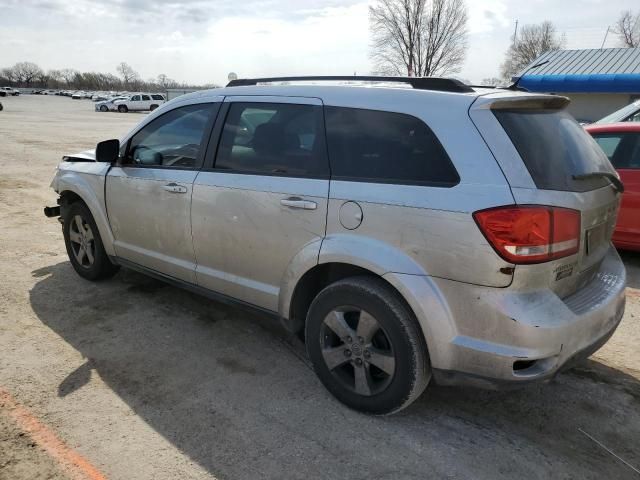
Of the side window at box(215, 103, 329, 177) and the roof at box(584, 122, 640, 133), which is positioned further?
the roof at box(584, 122, 640, 133)

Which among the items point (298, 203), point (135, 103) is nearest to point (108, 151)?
point (298, 203)

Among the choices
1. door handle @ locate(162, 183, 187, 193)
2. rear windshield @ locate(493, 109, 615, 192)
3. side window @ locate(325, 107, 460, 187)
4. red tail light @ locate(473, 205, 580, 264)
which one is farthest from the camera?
door handle @ locate(162, 183, 187, 193)

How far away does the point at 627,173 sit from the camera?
219 inches

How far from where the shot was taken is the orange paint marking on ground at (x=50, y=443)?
2455 mm

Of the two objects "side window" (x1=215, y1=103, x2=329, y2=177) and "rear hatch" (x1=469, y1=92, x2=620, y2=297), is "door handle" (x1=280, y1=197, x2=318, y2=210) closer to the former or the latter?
"side window" (x1=215, y1=103, x2=329, y2=177)

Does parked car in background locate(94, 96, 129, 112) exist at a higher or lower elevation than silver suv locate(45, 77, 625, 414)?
lower

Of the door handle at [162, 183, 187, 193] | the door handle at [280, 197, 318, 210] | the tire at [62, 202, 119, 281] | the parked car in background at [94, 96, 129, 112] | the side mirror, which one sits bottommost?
the parked car in background at [94, 96, 129, 112]

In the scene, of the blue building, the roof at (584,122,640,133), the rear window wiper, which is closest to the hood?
the rear window wiper

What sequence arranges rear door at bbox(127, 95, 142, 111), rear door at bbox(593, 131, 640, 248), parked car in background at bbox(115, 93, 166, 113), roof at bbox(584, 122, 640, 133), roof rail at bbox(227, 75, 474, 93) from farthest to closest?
1. rear door at bbox(127, 95, 142, 111)
2. parked car in background at bbox(115, 93, 166, 113)
3. roof at bbox(584, 122, 640, 133)
4. rear door at bbox(593, 131, 640, 248)
5. roof rail at bbox(227, 75, 474, 93)

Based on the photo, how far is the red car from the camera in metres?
5.51

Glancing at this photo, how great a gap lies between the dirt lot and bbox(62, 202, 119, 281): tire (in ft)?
1.66

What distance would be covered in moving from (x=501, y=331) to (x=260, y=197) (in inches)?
62.8

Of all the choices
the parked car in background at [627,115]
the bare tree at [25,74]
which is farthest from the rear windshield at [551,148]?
the bare tree at [25,74]

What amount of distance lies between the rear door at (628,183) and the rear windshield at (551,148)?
10.00ft
